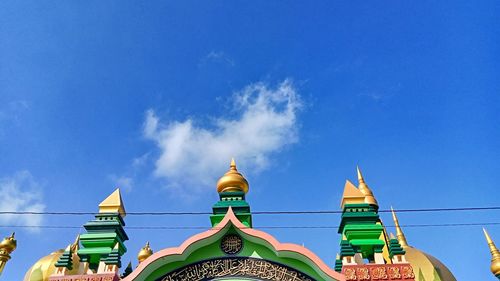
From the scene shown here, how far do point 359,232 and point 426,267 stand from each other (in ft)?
16.4

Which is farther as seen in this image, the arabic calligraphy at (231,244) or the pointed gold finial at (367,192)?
the pointed gold finial at (367,192)

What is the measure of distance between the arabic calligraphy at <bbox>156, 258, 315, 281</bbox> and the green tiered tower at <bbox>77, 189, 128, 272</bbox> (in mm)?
1626

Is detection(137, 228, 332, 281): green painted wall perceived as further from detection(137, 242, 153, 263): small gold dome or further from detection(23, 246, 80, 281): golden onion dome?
detection(137, 242, 153, 263): small gold dome

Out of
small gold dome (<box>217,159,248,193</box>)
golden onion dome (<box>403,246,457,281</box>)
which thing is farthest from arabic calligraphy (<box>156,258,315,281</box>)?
golden onion dome (<box>403,246,457,281</box>)

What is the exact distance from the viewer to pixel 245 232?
1027cm

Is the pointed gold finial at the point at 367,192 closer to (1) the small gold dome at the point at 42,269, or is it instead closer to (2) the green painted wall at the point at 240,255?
(2) the green painted wall at the point at 240,255

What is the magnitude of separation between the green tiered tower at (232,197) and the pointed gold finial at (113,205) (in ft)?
8.34

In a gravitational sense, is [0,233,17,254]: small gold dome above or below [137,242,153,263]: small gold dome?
below

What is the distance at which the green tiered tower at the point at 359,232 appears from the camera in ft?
34.2

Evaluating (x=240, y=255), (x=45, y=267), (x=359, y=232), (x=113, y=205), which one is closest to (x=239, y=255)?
(x=240, y=255)

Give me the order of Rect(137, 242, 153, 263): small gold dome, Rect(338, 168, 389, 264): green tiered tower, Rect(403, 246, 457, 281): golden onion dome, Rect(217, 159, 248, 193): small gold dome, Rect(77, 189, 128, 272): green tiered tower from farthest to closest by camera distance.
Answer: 1. Rect(137, 242, 153, 263): small gold dome
2. Rect(403, 246, 457, 281): golden onion dome
3. Rect(217, 159, 248, 193): small gold dome
4. Rect(77, 189, 128, 272): green tiered tower
5. Rect(338, 168, 389, 264): green tiered tower

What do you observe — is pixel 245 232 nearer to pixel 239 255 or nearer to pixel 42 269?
pixel 239 255

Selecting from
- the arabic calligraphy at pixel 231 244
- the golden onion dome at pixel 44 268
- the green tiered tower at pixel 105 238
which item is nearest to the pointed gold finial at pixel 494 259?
the arabic calligraphy at pixel 231 244

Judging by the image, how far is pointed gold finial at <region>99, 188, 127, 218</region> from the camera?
38.6ft
